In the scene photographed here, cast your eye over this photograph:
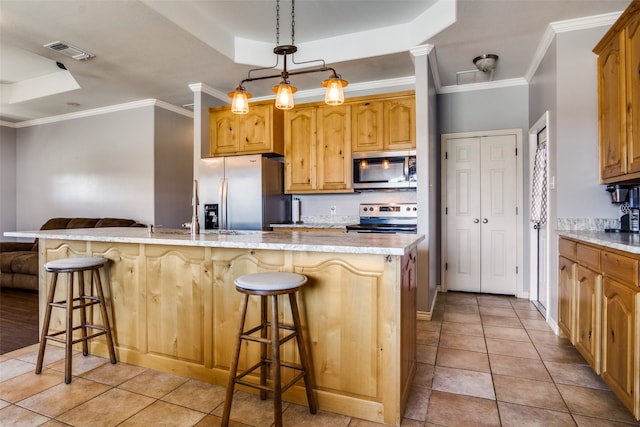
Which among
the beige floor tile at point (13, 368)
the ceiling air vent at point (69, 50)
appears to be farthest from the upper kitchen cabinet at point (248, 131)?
the beige floor tile at point (13, 368)

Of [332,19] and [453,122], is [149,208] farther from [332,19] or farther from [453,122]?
[453,122]

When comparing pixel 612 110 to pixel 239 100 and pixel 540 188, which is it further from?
pixel 239 100

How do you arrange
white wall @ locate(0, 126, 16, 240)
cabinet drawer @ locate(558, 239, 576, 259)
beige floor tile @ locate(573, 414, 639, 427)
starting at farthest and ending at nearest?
white wall @ locate(0, 126, 16, 240) → cabinet drawer @ locate(558, 239, 576, 259) → beige floor tile @ locate(573, 414, 639, 427)

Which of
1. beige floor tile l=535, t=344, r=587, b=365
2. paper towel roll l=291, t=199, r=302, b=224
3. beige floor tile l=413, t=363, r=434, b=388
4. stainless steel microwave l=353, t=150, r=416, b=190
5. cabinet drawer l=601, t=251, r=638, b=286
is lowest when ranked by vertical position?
beige floor tile l=413, t=363, r=434, b=388

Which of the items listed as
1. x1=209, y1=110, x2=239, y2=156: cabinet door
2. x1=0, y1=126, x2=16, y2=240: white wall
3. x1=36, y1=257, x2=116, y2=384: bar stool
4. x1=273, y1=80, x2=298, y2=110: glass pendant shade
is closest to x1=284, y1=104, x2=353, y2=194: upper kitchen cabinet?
x1=209, y1=110, x2=239, y2=156: cabinet door

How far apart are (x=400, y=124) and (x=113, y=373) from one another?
346cm

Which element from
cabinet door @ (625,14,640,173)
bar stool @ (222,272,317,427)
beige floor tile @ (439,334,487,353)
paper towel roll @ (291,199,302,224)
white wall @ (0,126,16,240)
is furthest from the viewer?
white wall @ (0,126,16,240)

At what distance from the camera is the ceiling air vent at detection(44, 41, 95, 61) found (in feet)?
11.1

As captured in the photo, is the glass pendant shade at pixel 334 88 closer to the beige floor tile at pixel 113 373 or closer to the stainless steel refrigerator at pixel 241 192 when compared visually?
the stainless steel refrigerator at pixel 241 192

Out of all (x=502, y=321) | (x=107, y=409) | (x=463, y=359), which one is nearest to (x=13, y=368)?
(x=107, y=409)

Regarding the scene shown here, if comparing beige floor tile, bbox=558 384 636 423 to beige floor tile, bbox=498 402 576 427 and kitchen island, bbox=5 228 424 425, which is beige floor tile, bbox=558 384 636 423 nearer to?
beige floor tile, bbox=498 402 576 427

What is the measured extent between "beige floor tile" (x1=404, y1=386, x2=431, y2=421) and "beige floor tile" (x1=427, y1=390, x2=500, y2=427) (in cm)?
3

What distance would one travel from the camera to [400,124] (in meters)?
4.00

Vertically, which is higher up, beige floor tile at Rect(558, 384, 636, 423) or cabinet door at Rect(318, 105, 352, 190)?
cabinet door at Rect(318, 105, 352, 190)
